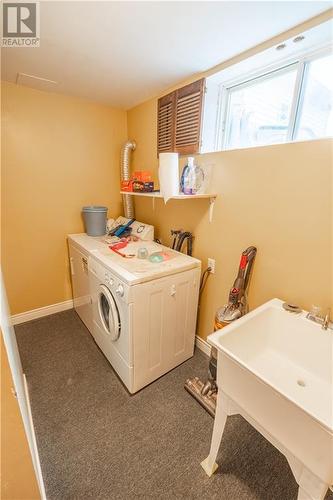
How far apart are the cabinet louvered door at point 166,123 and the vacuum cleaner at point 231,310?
126 cm

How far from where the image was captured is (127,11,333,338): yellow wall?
124 cm

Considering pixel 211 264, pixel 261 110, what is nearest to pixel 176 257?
pixel 211 264

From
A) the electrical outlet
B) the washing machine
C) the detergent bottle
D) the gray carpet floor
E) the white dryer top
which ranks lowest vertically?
the gray carpet floor

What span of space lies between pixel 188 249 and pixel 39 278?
1.70 metres

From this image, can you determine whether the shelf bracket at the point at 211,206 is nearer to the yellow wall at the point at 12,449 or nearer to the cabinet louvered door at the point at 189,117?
the cabinet louvered door at the point at 189,117

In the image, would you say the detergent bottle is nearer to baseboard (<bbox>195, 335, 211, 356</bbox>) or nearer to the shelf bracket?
the shelf bracket

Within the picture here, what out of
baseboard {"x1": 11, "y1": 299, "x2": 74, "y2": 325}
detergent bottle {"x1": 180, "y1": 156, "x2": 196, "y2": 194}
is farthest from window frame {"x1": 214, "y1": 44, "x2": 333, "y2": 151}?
baseboard {"x1": 11, "y1": 299, "x2": 74, "y2": 325}

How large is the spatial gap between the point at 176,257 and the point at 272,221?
2.61 feet

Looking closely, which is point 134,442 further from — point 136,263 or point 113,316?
point 136,263

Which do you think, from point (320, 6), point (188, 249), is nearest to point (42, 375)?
point (188, 249)

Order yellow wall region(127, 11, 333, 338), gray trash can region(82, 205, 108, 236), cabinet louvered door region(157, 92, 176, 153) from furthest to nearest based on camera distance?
gray trash can region(82, 205, 108, 236) → cabinet louvered door region(157, 92, 176, 153) → yellow wall region(127, 11, 333, 338)

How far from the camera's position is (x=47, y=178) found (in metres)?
2.35

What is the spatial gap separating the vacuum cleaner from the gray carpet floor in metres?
0.07

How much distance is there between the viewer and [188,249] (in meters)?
2.10
